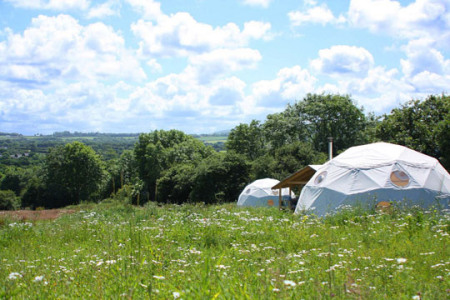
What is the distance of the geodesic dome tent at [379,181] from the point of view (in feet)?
45.8

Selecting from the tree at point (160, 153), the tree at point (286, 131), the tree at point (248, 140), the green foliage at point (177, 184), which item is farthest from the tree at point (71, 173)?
the tree at point (286, 131)

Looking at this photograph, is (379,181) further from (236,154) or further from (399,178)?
(236,154)

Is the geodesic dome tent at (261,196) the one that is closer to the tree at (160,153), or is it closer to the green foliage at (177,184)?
the green foliage at (177,184)

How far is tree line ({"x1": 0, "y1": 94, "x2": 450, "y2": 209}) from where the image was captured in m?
31.7

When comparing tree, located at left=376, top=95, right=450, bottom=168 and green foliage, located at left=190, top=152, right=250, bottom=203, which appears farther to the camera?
green foliage, located at left=190, top=152, right=250, bottom=203

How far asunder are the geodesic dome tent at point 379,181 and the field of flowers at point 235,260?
4329 millimetres

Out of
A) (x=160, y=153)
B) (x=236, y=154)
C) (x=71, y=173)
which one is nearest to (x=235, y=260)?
(x=236, y=154)

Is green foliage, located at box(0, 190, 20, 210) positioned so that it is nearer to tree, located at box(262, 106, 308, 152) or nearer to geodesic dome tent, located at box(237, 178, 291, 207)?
tree, located at box(262, 106, 308, 152)

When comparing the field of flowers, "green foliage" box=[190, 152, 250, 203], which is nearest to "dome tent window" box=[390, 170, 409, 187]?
the field of flowers

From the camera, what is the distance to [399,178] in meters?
14.3

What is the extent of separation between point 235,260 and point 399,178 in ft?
36.5

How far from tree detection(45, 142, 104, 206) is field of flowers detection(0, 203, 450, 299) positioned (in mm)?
54287

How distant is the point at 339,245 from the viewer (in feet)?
21.6

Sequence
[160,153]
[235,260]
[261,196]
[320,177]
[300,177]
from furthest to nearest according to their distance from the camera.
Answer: [160,153] < [261,196] < [300,177] < [320,177] < [235,260]
